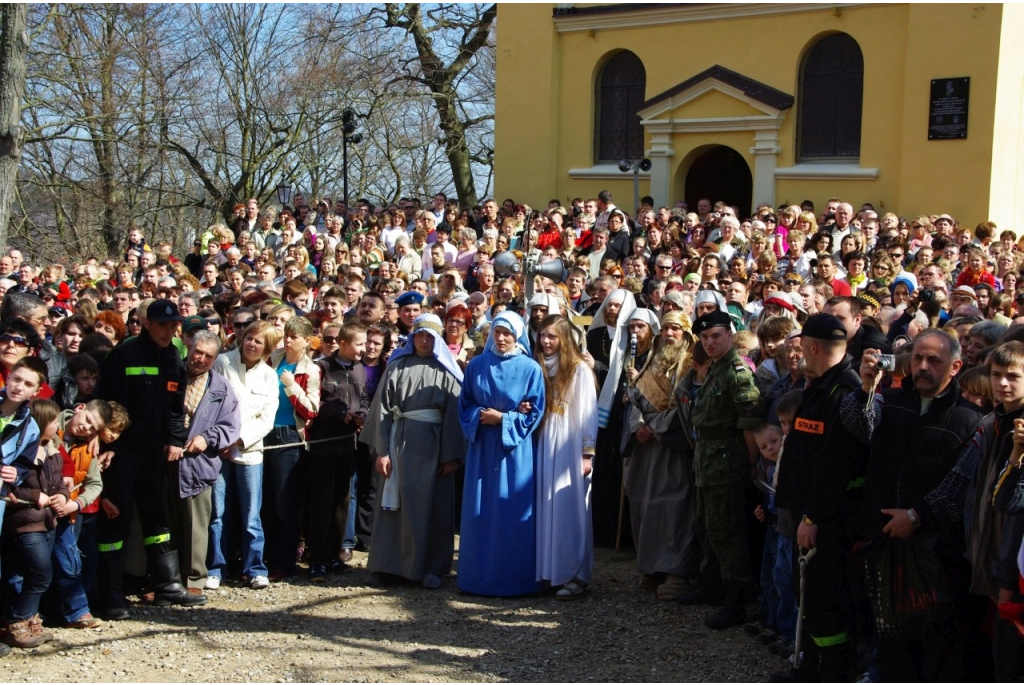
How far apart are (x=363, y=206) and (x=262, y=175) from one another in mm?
11008

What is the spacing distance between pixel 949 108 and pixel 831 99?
2.08 m

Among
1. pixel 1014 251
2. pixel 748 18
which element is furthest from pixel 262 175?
pixel 1014 251

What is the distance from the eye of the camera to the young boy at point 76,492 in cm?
637

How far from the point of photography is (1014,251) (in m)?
13.0

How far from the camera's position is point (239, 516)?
7574 mm

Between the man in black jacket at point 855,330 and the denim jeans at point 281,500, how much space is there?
11.8 feet

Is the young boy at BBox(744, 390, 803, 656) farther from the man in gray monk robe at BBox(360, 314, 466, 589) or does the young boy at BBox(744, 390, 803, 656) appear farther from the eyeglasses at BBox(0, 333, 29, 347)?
the eyeglasses at BBox(0, 333, 29, 347)

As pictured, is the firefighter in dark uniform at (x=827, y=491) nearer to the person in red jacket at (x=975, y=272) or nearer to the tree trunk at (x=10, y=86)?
the person in red jacket at (x=975, y=272)

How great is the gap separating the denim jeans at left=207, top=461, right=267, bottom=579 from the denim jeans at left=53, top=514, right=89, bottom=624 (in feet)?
3.13

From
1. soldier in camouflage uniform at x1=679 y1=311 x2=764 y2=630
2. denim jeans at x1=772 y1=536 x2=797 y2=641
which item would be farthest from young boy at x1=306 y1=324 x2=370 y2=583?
denim jeans at x1=772 y1=536 x2=797 y2=641

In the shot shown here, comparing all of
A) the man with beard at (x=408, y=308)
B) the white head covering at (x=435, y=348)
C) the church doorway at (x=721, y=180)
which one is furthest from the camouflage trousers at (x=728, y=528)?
the church doorway at (x=721, y=180)

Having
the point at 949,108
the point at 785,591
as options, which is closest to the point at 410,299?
the point at 785,591

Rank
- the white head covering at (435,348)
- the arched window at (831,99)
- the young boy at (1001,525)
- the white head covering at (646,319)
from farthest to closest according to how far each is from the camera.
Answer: the arched window at (831,99), the white head covering at (646,319), the white head covering at (435,348), the young boy at (1001,525)

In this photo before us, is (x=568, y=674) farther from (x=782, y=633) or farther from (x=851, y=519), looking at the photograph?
(x=851, y=519)
